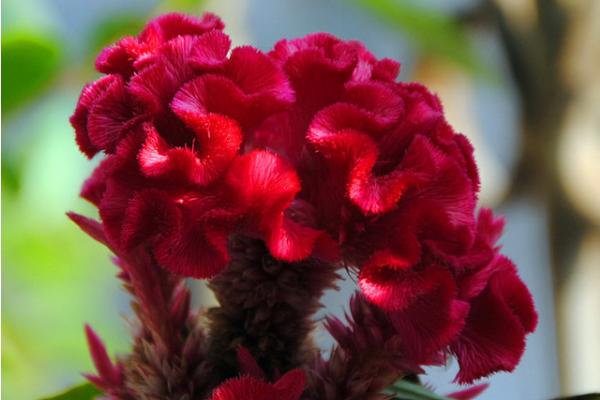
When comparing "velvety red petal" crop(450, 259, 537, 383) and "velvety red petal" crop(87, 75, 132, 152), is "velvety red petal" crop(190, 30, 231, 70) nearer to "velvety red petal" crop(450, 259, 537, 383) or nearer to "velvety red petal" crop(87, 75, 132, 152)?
"velvety red petal" crop(87, 75, 132, 152)

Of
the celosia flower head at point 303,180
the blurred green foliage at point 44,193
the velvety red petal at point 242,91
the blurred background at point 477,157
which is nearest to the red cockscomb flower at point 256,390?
the celosia flower head at point 303,180

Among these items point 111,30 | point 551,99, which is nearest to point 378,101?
point 111,30

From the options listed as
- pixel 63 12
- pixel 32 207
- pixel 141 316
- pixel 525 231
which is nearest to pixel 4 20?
pixel 32 207

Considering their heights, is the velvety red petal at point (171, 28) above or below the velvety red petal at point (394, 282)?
above

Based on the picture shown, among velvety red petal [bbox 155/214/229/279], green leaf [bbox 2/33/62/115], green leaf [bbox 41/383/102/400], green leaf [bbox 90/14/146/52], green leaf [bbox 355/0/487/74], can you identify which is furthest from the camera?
green leaf [bbox 355/0/487/74]

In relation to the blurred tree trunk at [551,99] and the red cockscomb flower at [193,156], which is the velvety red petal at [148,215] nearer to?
the red cockscomb flower at [193,156]

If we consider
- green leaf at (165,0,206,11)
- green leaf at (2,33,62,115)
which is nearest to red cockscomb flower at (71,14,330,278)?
green leaf at (2,33,62,115)

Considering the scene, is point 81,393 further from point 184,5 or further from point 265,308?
point 184,5
